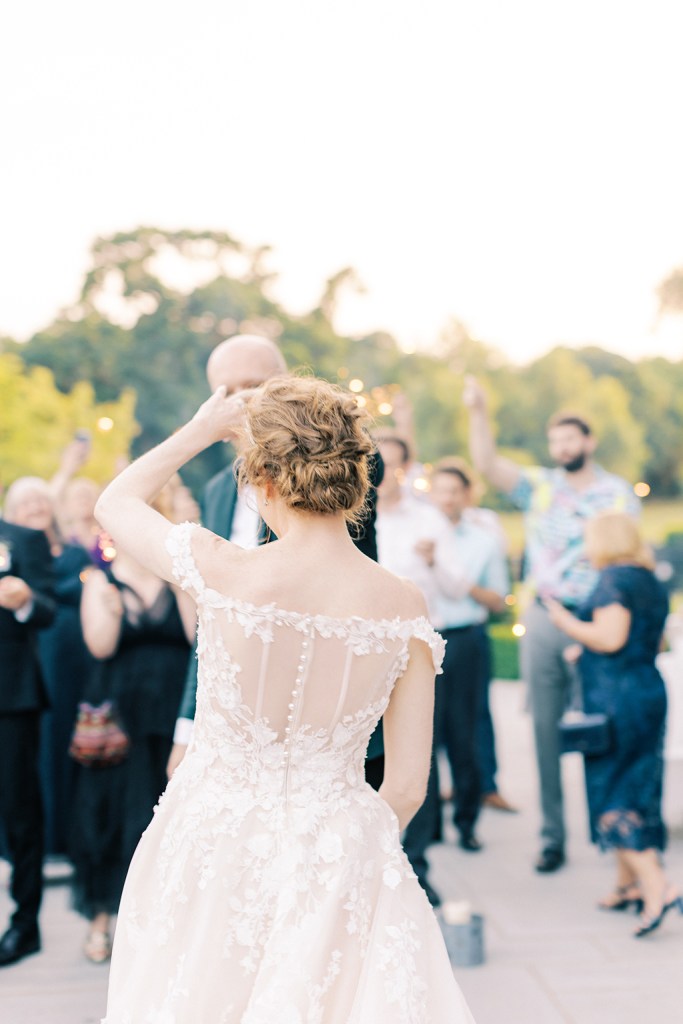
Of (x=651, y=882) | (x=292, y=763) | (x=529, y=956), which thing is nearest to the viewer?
(x=292, y=763)

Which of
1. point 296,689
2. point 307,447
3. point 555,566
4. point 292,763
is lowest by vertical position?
point 292,763

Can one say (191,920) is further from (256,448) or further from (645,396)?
(645,396)

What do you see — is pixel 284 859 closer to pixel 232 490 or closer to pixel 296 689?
→ pixel 296 689

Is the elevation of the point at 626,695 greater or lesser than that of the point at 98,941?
greater

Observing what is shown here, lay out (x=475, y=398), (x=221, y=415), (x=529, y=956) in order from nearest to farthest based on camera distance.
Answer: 1. (x=221, y=415)
2. (x=529, y=956)
3. (x=475, y=398)

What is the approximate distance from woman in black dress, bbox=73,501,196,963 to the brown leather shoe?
2610 mm

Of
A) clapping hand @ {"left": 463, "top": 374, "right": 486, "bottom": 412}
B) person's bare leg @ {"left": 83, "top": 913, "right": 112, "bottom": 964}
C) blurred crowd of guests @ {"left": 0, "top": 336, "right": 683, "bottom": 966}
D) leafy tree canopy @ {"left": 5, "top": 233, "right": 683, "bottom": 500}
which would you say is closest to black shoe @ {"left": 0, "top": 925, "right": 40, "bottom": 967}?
blurred crowd of guests @ {"left": 0, "top": 336, "right": 683, "bottom": 966}

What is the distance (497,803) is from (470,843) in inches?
30.7

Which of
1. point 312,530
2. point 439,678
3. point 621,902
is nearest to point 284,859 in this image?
point 312,530

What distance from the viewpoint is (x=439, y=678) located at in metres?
5.33

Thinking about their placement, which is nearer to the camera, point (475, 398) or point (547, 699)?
point (547, 699)

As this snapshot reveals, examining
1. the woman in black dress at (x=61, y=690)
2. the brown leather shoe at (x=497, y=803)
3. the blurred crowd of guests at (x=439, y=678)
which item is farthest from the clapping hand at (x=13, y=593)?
the brown leather shoe at (x=497, y=803)

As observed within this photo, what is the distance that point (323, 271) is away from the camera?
127 feet

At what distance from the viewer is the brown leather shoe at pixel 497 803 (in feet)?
19.4
